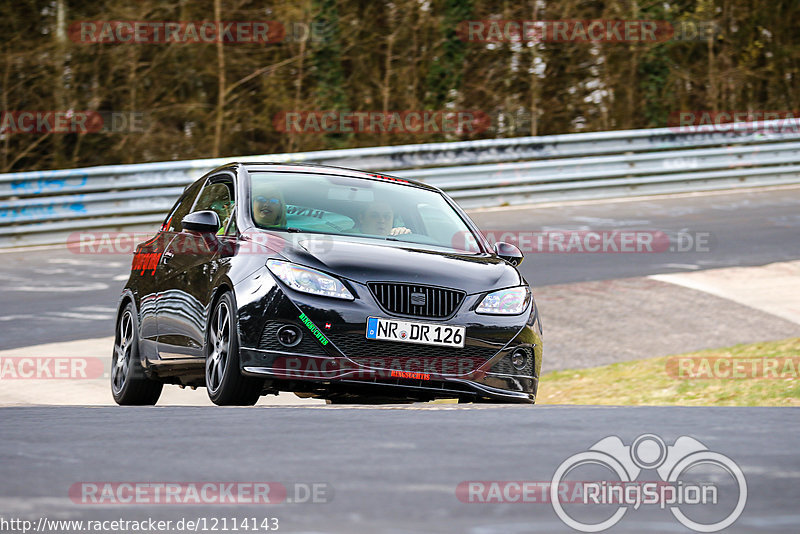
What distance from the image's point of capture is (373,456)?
15.6 ft

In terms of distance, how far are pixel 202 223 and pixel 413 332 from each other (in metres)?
1.64

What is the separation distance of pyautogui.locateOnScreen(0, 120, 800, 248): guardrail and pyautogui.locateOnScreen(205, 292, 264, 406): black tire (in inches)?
393

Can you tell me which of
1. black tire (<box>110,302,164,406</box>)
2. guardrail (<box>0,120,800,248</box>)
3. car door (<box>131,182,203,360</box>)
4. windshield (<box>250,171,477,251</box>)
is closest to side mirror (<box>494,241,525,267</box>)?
windshield (<box>250,171,477,251</box>)

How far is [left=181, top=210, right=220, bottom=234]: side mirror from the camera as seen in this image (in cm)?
780

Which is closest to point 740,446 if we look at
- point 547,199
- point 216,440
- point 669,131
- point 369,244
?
point 216,440

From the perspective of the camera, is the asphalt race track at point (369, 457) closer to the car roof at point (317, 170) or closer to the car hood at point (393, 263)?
the car hood at point (393, 263)

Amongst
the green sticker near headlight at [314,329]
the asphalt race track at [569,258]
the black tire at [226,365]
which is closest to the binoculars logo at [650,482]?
the green sticker near headlight at [314,329]

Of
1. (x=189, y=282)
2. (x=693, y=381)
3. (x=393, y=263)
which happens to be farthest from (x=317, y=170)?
(x=693, y=381)

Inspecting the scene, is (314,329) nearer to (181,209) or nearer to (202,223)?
(202,223)

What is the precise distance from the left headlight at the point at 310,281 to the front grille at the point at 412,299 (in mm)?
188

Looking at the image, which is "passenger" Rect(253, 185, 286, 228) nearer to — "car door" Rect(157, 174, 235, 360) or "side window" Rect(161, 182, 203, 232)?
"car door" Rect(157, 174, 235, 360)

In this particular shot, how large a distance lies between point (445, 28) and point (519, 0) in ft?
6.01

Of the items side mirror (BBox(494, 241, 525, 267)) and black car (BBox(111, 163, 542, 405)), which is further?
side mirror (BBox(494, 241, 525, 267))

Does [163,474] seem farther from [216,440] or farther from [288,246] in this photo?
[288,246]
